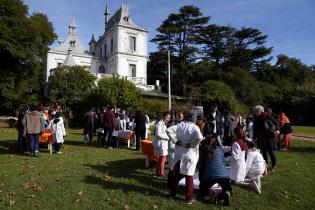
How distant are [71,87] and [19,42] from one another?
7295 mm

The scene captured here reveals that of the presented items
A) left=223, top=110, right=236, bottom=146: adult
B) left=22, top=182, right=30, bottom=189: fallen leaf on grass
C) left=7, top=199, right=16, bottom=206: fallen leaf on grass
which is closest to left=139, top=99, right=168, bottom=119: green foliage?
left=223, top=110, right=236, bottom=146: adult

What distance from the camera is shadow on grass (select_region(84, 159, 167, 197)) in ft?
26.1

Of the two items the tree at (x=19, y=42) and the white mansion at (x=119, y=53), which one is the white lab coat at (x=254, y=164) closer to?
the tree at (x=19, y=42)

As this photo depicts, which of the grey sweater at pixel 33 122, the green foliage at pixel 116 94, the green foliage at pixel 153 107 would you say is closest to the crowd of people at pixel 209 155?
the grey sweater at pixel 33 122

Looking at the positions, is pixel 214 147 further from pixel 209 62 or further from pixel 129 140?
pixel 209 62

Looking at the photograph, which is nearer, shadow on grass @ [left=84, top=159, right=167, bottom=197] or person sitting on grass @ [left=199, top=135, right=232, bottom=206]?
person sitting on grass @ [left=199, top=135, right=232, bottom=206]

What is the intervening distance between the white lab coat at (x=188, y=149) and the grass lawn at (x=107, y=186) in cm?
74

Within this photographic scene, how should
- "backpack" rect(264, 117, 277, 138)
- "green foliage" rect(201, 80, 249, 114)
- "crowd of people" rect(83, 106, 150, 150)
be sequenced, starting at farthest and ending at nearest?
"green foliage" rect(201, 80, 249, 114), "crowd of people" rect(83, 106, 150, 150), "backpack" rect(264, 117, 277, 138)

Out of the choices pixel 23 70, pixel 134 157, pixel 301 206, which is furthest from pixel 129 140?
pixel 23 70

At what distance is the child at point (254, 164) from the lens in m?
8.22

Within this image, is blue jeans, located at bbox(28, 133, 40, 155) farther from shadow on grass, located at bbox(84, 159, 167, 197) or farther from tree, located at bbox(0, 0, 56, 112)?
tree, located at bbox(0, 0, 56, 112)

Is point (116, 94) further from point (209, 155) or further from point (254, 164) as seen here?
point (209, 155)

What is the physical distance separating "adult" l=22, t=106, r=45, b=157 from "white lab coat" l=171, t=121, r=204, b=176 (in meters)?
6.88

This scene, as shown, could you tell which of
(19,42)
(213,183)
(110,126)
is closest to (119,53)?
(19,42)
